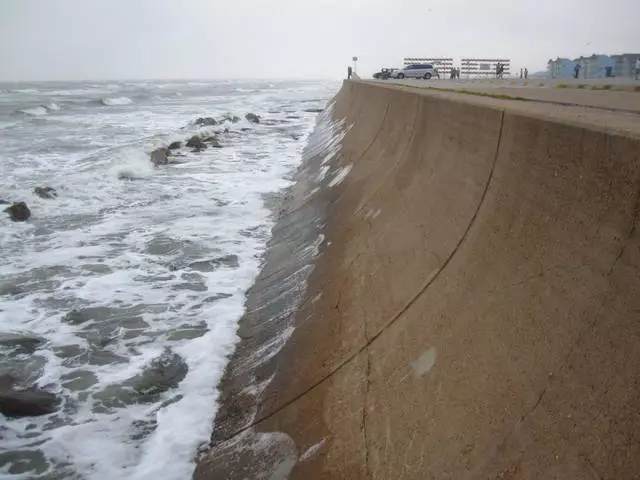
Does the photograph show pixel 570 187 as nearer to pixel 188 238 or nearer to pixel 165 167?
pixel 188 238

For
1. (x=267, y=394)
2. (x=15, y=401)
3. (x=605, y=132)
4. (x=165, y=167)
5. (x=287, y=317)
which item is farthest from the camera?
(x=165, y=167)

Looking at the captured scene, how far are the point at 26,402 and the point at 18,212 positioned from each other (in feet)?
21.8

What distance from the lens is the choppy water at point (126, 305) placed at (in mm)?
3557

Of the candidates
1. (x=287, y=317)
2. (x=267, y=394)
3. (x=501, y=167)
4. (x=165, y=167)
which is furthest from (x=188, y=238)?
(x=165, y=167)

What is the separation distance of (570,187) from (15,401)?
4321 millimetres

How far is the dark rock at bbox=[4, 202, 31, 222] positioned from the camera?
30.8ft

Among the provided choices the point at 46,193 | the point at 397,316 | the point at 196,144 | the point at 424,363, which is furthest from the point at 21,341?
the point at 196,144

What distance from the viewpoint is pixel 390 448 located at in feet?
7.75

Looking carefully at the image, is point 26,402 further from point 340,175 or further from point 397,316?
point 340,175

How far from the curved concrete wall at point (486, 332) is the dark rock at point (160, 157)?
12594mm

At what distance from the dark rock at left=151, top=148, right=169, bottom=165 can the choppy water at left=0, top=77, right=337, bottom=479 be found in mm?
1775

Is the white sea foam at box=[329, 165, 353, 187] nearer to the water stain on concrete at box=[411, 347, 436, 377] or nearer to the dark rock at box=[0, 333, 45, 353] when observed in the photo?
the dark rock at box=[0, 333, 45, 353]

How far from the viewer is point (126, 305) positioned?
5.65 meters

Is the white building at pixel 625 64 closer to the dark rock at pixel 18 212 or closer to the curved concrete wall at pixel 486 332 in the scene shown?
the curved concrete wall at pixel 486 332
